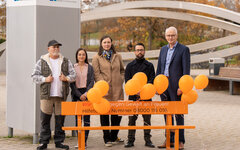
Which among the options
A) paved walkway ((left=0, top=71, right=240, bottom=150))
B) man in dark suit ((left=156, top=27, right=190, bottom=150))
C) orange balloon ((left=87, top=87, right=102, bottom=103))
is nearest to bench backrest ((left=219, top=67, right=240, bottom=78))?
paved walkway ((left=0, top=71, right=240, bottom=150))

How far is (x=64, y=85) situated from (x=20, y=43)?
1.25 m

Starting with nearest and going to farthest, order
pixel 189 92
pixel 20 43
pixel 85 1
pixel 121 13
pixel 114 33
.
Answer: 1. pixel 189 92
2. pixel 20 43
3. pixel 121 13
4. pixel 114 33
5. pixel 85 1

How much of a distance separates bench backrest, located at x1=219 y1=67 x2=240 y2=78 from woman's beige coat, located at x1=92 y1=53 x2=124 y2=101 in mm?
9462

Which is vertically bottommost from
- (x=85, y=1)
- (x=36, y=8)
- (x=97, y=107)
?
(x=97, y=107)

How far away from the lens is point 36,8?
22.9ft

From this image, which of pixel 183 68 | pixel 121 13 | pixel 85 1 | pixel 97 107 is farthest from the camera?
pixel 85 1

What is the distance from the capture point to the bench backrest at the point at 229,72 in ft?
51.3

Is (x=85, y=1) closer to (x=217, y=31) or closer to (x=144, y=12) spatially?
(x=217, y=31)

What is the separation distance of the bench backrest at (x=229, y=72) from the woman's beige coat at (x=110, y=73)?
9462 mm

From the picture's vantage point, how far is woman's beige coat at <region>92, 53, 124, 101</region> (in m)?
6.91

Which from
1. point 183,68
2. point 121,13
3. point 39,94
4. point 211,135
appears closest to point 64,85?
point 39,94

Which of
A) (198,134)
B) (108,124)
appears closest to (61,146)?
(108,124)

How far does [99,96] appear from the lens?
5.57 metres

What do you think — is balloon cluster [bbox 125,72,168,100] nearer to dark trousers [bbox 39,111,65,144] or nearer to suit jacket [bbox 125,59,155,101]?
suit jacket [bbox 125,59,155,101]
